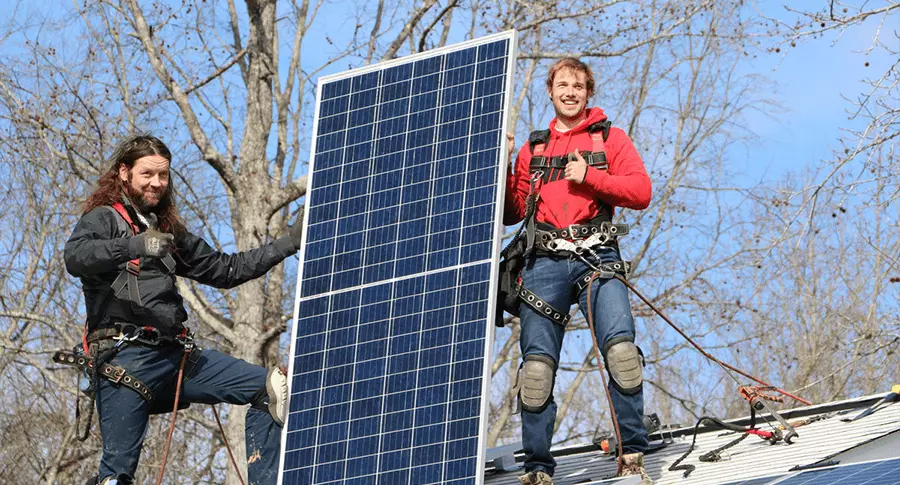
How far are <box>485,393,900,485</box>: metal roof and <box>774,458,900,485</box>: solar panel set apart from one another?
234 millimetres

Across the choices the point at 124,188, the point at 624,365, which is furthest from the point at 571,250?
the point at 124,188

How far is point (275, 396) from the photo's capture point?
30.5ft

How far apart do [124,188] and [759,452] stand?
4.84 m

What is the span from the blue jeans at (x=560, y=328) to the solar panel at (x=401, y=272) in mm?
536

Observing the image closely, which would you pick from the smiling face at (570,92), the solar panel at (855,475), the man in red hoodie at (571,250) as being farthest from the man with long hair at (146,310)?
the solar panel at (855,475)

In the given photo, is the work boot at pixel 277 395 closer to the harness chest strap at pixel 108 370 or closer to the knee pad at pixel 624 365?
the harness chest strap at pixel 108 370

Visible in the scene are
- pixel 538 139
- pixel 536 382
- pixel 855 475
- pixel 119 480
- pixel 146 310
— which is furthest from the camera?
pixel 538 139

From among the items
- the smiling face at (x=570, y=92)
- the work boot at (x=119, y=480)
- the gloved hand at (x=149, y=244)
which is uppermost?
the smiling face at (x=570, y=92)

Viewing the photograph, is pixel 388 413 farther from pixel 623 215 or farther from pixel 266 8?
pixel 623 215

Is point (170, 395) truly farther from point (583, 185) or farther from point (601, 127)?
point (601, 127)

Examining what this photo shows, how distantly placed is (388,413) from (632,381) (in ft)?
5.18

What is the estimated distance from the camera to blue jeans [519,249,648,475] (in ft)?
29.6

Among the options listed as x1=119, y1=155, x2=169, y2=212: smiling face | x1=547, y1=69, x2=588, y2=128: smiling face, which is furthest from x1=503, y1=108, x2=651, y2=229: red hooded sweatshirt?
x1=119, y1=155, x2=169, y2=212: smiling face

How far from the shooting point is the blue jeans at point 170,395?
29.6 feet
